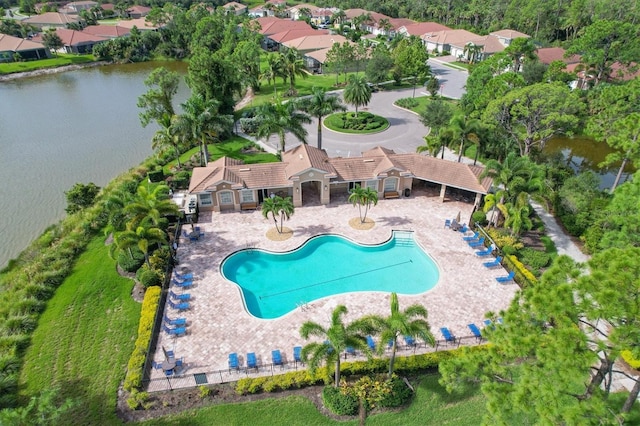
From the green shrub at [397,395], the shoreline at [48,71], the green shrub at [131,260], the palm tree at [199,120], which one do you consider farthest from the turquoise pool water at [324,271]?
the shoreline at [48,71]

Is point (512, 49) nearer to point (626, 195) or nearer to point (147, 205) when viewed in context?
point (626, 195)

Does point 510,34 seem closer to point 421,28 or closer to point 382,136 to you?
point 421,28

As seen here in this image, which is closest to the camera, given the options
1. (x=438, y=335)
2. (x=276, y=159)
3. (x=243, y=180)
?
(x=438, y=335)

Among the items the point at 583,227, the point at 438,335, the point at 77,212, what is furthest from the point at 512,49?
the point at 77,212

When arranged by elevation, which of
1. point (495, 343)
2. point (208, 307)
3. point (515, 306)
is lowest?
point (208, 307)

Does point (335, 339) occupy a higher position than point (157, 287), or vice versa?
point (335, 339)

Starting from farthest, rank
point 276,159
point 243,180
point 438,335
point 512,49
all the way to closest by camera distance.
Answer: point 512,49 < point 276,159 < point 243,180 < point 438,335

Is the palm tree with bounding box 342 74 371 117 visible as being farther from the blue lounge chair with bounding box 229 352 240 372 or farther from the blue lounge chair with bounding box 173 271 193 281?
the blue lounge chair with bounding box 229 352 240 372

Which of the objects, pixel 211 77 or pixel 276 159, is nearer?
pixel 276 159
